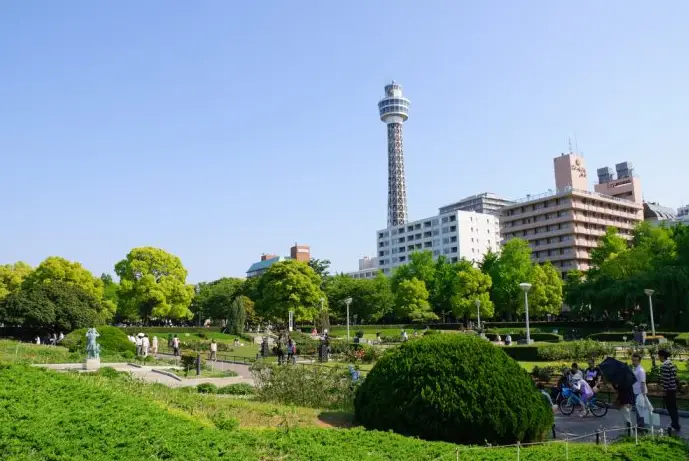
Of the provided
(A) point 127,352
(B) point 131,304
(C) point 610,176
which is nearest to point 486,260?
(B) point 131,304

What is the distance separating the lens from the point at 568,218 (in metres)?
89.1

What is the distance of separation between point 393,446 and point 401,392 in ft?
5.95

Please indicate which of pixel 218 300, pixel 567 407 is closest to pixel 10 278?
pixel 218 300

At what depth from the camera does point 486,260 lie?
74875 mm

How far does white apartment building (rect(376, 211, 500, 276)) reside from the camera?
11556cm

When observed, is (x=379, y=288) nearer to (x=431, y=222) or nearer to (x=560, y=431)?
(x=431, y=222)

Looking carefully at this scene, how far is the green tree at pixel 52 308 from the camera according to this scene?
135 feet

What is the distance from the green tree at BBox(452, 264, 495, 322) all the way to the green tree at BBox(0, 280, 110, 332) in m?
38.6

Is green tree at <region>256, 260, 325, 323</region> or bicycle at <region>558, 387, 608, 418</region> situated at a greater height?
green tree at <region>256, 260, 325, 323</region>

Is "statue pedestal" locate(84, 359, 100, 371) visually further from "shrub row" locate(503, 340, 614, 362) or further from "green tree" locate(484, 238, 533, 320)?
"green tree" locate(484, 238, 533, 320)

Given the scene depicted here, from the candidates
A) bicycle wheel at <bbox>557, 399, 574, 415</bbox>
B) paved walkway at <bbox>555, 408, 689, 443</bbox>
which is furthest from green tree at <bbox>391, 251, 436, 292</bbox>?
paved walkway at <bbox>555, 408, 689, 443</bbox>

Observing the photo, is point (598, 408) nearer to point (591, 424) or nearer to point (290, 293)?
point (591, 424)

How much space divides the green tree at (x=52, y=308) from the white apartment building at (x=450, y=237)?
252ft

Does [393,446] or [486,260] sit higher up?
[486,260]
